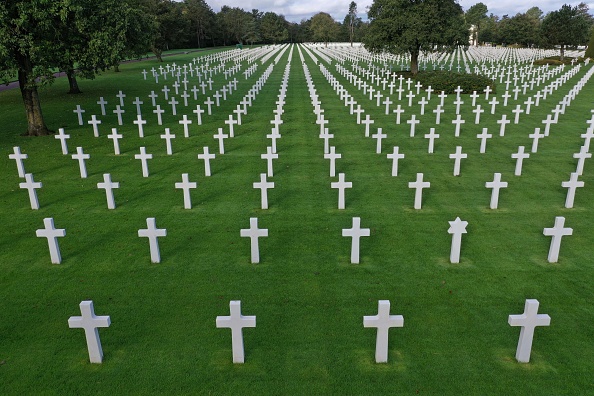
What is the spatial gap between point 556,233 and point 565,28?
64858 mm

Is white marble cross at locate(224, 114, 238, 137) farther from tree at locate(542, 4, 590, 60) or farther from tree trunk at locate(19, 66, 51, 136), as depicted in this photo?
tree at locate(542, 4, 590, 60)

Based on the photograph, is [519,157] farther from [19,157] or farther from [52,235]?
[19,157]

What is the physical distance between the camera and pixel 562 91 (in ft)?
100

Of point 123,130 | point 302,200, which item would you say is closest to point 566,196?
point 302,200

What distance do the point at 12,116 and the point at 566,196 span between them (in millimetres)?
22989

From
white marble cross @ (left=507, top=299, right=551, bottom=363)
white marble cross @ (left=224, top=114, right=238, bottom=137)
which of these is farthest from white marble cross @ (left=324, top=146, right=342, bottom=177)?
white marble cross @ (left=507, top=299, right=551, bottom=363)

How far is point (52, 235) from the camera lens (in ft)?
25.3

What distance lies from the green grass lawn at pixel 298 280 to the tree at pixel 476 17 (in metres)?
117

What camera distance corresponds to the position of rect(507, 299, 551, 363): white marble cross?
5.20 metres

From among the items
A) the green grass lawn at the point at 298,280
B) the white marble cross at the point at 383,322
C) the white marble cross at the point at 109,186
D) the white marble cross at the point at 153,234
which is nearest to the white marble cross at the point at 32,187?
the green grass lawn at the point at 298,280

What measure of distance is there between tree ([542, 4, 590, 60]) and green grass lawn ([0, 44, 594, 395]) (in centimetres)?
5603

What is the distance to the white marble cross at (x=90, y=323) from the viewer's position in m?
5.25

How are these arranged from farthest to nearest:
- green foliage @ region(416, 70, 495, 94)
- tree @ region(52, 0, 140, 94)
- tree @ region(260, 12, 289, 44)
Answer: tree @ region(260, 12, 289, 44)
green foliage @ region(416, 70, 495, 94)
tree @ region(52, 0, 140, 94)

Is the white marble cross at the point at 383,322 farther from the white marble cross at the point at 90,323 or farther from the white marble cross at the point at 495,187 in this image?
the white marble cross at the point at 495,187
